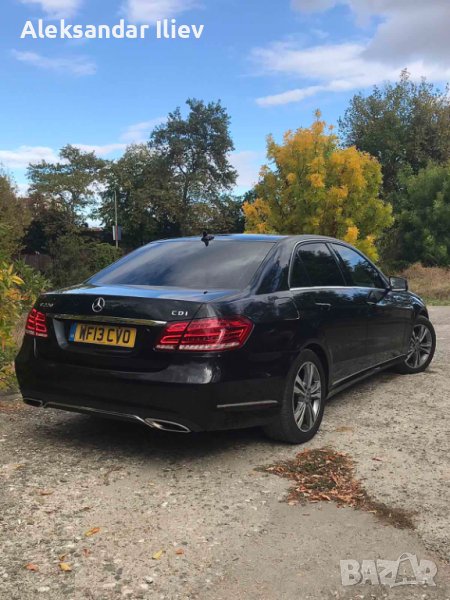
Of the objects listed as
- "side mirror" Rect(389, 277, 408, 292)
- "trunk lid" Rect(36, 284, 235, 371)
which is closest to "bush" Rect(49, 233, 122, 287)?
"side mirror" Rect(389, 277, 408, 292)

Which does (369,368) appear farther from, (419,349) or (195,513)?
(195,513)

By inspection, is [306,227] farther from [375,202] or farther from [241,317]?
[241,317]

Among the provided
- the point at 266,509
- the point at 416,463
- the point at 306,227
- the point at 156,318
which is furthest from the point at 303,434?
the point at 306,227

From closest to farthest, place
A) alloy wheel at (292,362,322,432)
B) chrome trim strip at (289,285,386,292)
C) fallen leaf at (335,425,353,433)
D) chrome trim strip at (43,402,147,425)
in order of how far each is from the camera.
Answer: chrome trim strip at (43,402,147,425) → alloy wheel at (292,362,322,432) → chrome trim strip at (289,285,386,292) → fallen leaf at (335,425,353,433)

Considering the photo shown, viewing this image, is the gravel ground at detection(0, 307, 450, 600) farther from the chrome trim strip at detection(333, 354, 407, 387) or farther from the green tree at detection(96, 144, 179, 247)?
the green tree at detection(96, 144, 179, 247)

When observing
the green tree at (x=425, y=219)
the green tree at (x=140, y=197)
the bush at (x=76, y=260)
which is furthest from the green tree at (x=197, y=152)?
the green tree at (x=425, y=219)

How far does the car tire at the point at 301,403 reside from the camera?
161 inches

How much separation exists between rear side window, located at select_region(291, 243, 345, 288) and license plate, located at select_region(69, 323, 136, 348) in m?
1.31

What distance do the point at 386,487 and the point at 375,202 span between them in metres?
23.0

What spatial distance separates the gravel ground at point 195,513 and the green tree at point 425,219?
27120 millimetres

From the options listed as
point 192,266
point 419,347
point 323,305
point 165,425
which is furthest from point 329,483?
point 419,347

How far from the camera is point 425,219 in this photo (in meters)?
31.5

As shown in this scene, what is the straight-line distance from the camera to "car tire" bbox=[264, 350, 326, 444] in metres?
4.08

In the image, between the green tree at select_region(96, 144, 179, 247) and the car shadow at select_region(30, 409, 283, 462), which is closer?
the car shadow at select_region(30, 409, 283, 462)
